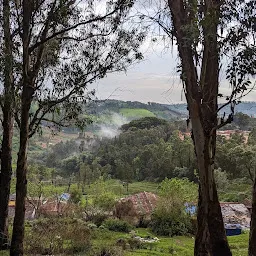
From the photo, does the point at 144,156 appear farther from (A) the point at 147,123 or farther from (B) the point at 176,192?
(B) the point at 176,192

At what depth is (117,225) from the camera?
76.7 feet

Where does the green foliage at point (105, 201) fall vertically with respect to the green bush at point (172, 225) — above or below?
above

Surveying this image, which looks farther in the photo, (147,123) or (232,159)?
(147,123)

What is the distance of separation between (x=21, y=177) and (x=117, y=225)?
16.9 m

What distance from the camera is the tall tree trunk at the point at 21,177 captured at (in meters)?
7.18

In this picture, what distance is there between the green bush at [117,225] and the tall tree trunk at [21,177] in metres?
16.3

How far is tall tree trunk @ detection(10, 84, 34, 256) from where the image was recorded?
23.6 feet

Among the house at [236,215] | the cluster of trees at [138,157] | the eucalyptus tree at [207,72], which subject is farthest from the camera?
the cluster of trees at [138,157]

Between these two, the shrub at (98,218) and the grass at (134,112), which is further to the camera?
the grass at (134,112)

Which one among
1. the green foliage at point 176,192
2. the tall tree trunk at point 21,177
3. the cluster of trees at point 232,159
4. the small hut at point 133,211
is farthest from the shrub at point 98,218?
the tall tree trunk at point 21,177

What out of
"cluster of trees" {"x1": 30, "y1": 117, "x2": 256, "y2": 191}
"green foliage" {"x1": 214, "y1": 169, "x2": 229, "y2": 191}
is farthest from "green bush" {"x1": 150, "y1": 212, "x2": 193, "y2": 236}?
"cluster of trees" {"x1": 30, "y1": 117, "x2": 256, "y2": 191}

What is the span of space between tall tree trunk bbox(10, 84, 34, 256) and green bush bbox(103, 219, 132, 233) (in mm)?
16335

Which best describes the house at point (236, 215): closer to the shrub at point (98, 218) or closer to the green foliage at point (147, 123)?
the shrub at point (98, 218)

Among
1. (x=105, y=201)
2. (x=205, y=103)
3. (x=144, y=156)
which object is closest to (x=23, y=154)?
(x=205, y=103)
